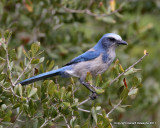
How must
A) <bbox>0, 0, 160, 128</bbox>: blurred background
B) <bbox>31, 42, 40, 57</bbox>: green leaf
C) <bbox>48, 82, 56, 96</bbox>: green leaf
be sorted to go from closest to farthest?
<bbox>48, 82, 56, 96</bbox>: green leaf, <bbox>31, 42, 40, 57</bbox>: green leaf, <bbox>0, 0, 160, 128</bbox>: blurred background

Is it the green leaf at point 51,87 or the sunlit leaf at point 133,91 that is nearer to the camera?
the green leaf at point 51,87

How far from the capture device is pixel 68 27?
6336 mm

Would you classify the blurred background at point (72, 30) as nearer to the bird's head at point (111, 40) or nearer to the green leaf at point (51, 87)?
the bird's head at point (111, 40)

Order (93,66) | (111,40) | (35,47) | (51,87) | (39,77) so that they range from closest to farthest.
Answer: (51,87) < (35,47) < (39,77) < (93,66) < (111,40)

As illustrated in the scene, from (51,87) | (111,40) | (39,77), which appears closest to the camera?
(51,87)

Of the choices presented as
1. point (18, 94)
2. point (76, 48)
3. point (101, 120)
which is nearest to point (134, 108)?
point (76, 48)

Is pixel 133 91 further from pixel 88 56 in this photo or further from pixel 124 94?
pixel 88 56

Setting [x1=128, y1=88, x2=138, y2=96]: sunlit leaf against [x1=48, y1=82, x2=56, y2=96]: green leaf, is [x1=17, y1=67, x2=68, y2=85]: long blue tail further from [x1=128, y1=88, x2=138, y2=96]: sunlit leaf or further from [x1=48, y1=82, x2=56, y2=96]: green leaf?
[x1=128, y1=88, x2=138, y2=96]: sunlit leaf

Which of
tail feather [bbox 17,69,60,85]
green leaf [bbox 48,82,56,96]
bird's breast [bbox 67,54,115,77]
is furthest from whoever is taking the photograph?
bird's breast [bbox 67,54,115,77]

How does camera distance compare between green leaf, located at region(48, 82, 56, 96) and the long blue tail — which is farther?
the long blue tail

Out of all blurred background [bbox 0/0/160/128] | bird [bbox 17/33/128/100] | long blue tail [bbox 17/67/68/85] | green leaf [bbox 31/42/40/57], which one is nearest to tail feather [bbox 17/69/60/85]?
long blue tail [bbox 17/67/68/85]

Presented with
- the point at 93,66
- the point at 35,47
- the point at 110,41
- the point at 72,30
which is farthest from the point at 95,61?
the point at 72,30

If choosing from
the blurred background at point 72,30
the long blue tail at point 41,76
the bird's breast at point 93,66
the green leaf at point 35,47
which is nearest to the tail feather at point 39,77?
the long blue tail at point 41,76

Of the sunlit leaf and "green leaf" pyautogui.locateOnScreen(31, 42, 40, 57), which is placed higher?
"green leaf" pyautogui.locateOnScreen(31, 42, 40, 57)
